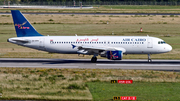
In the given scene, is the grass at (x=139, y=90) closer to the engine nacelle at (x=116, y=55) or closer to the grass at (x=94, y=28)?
the engine nacelle at (x=116, y=55)

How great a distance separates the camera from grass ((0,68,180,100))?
75.8 feet

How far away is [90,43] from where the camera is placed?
42.8 m

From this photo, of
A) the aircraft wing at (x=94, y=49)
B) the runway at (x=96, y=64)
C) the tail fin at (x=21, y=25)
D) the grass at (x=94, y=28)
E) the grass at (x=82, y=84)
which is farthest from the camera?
the grass at (x=94, y=28)

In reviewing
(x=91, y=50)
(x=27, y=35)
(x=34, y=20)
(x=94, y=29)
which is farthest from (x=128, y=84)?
(x=34, y=20)

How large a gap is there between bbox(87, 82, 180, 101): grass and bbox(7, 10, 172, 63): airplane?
578 inches

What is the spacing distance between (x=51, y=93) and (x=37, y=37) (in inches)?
837

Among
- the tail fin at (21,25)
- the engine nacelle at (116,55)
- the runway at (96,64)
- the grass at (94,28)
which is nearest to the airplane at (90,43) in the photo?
the tail fin at (21,25)

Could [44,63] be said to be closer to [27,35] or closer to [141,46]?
[27,35]

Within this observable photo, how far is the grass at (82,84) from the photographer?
23109 millimetres

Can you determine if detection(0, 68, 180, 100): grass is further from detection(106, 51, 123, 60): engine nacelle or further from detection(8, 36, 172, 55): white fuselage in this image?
detection(8, 36, 172, 55): white fuselage

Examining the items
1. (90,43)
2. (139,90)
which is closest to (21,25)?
(90,43)

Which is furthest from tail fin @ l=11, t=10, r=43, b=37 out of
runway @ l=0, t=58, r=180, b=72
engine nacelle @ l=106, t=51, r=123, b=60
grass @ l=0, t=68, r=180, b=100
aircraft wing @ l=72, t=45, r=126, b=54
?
engine nacelle @ l=106, t=51, r=123, b=60

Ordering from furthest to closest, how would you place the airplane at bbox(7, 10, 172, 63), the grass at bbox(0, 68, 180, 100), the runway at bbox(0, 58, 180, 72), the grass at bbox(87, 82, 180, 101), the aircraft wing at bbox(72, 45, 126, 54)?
the airplane at bbox(7, 10, 172, 63) → the aircraft wing at bbox(72, 45, 126, 54) → the runway at bbox(0, 58, 180, 72) → the grass at bbox(0, 68, 180, 100) → the grass at bbox(87, 82, 180, 101)

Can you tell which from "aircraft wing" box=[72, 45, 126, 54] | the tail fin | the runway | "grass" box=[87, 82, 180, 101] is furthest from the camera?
the tail fin
